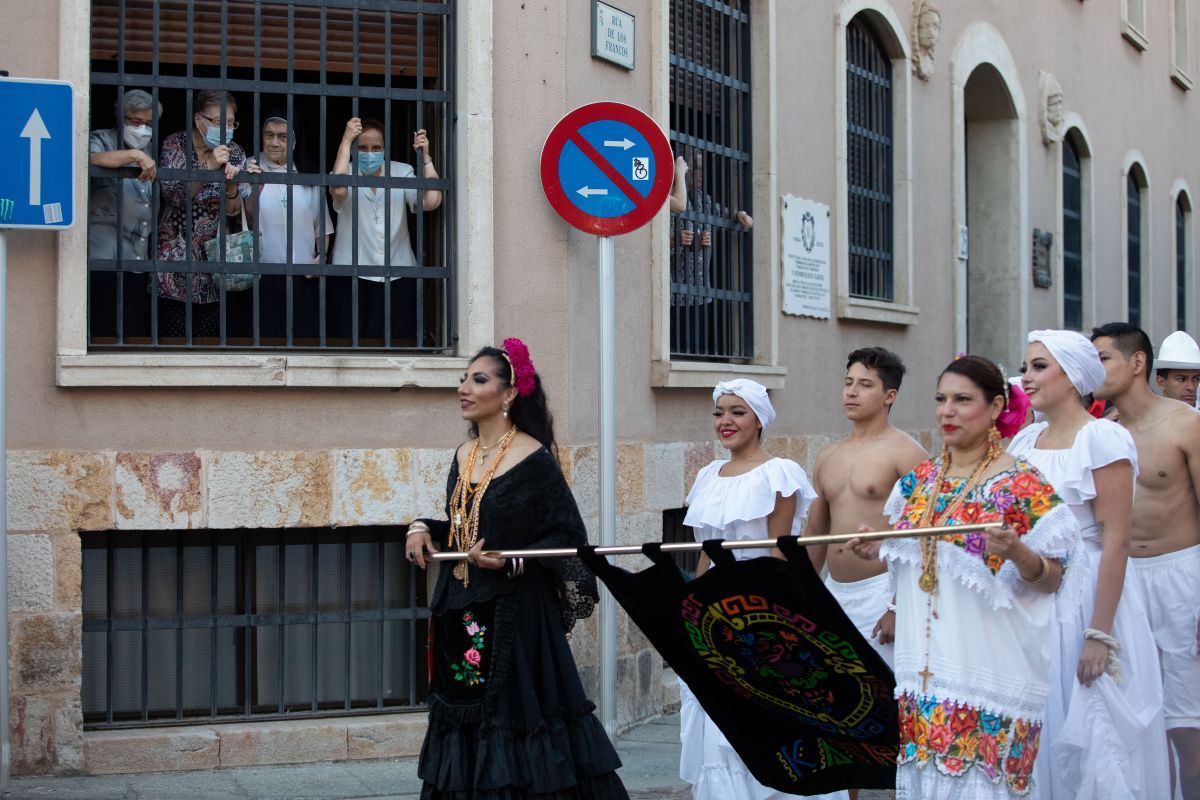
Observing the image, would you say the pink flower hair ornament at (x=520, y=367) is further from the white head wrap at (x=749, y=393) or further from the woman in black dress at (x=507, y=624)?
the white head wrap at (x=749, y=393)

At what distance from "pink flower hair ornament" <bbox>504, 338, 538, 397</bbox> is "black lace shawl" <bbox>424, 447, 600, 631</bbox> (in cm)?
25

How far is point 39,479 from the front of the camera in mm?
7742

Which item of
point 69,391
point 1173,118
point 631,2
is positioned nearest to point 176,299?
point 69,391

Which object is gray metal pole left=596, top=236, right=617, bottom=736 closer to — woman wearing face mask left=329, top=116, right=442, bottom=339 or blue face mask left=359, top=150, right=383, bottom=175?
woman wearing face mask left=329, top=116, right=442, bottom=339

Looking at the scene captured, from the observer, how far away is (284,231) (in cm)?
855

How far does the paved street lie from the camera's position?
7.41 metres

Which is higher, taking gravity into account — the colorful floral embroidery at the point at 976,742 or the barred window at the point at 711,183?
the barred window at the point at 711,183

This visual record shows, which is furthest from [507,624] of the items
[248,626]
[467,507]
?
[248,626]

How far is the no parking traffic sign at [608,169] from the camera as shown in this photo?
303 inches

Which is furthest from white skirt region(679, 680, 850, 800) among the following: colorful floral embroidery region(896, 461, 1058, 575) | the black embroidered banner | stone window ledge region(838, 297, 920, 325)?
stone window ledge region(838, 297, 920, 325)

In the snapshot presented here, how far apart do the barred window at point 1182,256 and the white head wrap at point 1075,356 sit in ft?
62.1

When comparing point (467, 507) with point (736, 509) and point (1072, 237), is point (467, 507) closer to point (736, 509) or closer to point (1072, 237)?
point (736, 509)

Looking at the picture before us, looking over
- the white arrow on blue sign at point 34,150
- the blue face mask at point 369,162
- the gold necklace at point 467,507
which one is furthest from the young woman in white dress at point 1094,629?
→ the white arrow on blue sign at point 34,150

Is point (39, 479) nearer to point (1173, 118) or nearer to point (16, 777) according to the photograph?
point (16, 777)
